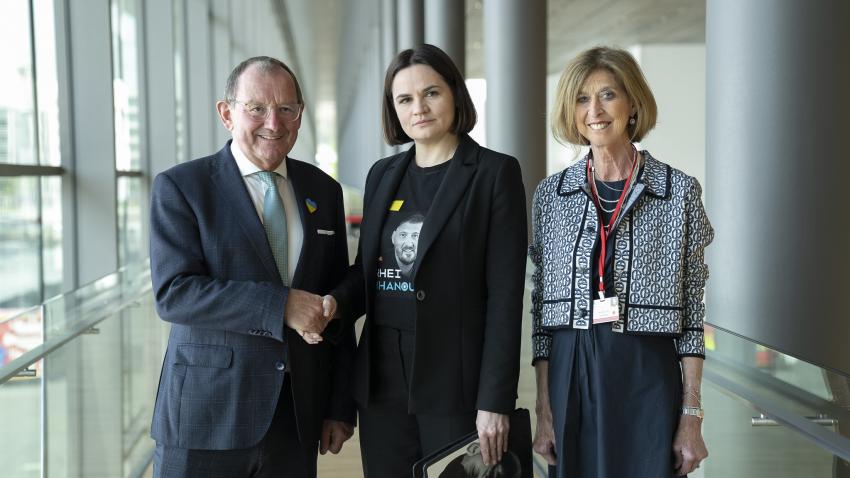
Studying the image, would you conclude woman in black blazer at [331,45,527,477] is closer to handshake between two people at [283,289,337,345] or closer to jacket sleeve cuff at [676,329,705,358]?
handshake between two people at [283,289,337,345]

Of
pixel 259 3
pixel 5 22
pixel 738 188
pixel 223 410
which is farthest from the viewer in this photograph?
pixel 259 3

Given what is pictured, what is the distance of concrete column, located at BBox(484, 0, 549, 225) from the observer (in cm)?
784

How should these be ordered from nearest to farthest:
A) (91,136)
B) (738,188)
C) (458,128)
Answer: (458,128) < (738,188) < (91,136)

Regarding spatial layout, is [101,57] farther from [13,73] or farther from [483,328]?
[483,328]

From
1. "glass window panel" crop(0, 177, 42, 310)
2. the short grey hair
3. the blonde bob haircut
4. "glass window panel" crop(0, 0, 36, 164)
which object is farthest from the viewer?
"glass window panel" crop(0, 0, 36, 164)

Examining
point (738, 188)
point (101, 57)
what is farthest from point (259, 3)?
point (738, 188)

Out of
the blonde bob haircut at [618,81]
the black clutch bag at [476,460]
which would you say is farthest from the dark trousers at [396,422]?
the blonde bob haircut at [618,81]

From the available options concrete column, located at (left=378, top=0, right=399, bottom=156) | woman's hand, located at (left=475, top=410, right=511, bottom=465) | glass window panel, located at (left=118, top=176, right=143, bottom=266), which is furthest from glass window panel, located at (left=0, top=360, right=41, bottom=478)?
concrete column, located at (left=378, top=0, right=399, bottom=156)

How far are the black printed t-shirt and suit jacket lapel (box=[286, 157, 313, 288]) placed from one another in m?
0.20

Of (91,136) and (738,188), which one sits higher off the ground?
(91,136)

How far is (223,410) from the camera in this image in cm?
215

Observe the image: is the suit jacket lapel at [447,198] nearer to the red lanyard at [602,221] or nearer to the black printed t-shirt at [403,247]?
Result: the black printed t-shirt at [403,247]

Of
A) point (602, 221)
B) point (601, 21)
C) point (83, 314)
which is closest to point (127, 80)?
point (83, 314)

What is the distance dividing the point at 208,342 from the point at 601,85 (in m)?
1.17
